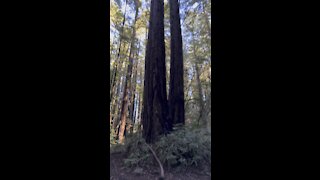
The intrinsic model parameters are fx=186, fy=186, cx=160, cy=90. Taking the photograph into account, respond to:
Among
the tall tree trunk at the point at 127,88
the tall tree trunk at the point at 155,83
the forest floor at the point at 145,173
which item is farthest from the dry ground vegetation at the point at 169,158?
the tall tree trunk at the point at 127,88

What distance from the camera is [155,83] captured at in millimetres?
2969

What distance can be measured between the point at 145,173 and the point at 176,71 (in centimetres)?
198

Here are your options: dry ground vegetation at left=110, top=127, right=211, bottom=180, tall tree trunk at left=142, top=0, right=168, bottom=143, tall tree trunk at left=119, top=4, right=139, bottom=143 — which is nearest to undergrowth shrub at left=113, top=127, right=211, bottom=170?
dry ground vegetation at left=110, top=127, right=211, bottom=180

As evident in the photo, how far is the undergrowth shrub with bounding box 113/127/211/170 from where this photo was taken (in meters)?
2.03

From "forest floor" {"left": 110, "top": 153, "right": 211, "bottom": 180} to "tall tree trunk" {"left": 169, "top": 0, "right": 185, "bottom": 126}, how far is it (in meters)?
0.92

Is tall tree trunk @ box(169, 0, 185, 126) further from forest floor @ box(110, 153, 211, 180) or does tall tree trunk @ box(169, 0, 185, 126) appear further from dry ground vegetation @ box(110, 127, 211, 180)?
forest floor @ box(110, 153, 211, 180)

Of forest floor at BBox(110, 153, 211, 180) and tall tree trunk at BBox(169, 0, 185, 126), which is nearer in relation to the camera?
forest floor at BBox(110, 153, 211, 180)

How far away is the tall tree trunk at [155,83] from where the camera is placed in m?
2.68

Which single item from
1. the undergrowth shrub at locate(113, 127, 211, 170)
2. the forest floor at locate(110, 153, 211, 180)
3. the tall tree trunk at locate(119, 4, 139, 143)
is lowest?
the forest floor at locate(110, 153, 211, 180)
